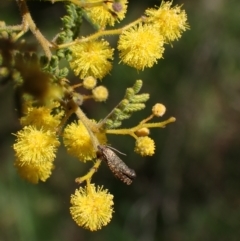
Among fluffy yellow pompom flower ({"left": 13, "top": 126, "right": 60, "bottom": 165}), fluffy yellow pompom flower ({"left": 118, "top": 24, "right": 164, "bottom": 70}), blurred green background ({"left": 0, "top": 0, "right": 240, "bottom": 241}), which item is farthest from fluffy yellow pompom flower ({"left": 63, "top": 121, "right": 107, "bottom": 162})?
blurred green background ({"left": 0, "top": 0, "right": 240, "bottom": 241})

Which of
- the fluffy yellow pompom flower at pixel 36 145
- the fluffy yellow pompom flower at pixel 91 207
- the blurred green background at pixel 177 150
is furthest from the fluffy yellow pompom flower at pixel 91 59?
the blurred green background at pixel 177 150

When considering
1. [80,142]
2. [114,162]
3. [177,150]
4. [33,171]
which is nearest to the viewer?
[114,162]

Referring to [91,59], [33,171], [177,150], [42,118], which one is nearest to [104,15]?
[91,59]

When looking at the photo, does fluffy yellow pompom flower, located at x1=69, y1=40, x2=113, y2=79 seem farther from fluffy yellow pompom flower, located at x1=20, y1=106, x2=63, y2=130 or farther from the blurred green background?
the blurred green background

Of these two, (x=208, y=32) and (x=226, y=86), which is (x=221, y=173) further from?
(x=208, y=32)

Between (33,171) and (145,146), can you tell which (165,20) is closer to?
(145,146)
